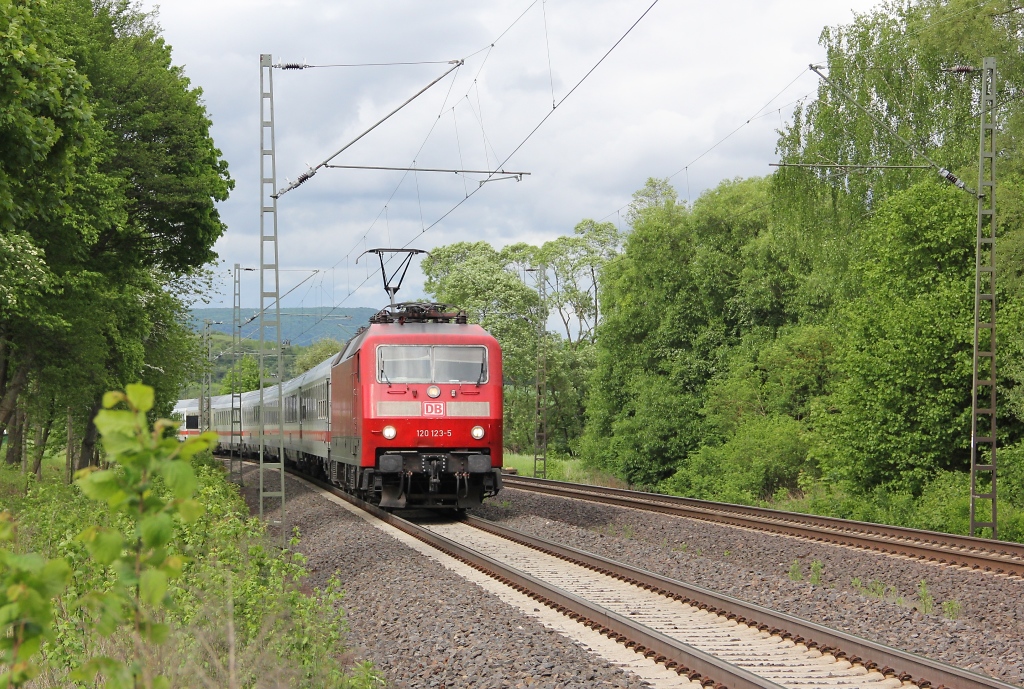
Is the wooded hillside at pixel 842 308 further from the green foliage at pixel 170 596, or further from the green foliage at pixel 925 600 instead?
the green foliage at pixel 170 596

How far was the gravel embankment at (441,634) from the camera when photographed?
7.96m

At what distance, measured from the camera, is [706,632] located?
381 inches

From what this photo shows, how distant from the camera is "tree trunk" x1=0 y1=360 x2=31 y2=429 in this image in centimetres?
2747

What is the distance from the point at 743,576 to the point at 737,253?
30.1 meters

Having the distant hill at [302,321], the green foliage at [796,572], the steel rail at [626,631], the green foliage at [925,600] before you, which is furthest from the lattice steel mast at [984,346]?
the distant hill at [302,321]

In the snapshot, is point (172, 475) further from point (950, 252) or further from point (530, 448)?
point (530, 448)

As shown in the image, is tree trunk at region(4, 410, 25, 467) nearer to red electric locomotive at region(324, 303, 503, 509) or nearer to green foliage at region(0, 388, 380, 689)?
red electric locomotive at region(324, 303, 503, 509)

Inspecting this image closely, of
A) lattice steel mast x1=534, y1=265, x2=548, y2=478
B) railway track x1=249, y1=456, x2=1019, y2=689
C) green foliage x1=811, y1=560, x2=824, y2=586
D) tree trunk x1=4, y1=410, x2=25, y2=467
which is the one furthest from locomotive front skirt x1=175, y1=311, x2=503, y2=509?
tree trunk x1=4, y1=410, x2=25, y2=467

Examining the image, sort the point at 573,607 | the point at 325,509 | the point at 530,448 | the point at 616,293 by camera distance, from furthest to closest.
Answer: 1. the point at 530,448
2. the point at 616,293
3. the point at 325,509
4. the point at 573,607

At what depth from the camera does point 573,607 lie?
35.2 ft

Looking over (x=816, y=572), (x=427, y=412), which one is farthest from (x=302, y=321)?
(x=816, y=572)

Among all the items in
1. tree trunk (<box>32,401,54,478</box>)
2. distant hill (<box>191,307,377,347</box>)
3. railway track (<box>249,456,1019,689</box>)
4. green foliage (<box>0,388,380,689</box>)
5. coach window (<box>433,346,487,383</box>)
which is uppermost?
distant hill (<box>191,307,377,347</box>)

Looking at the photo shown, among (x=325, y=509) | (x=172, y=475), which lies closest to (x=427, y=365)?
(x=325, y=509)

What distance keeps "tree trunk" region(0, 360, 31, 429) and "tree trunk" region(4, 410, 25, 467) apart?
44.1 feet
